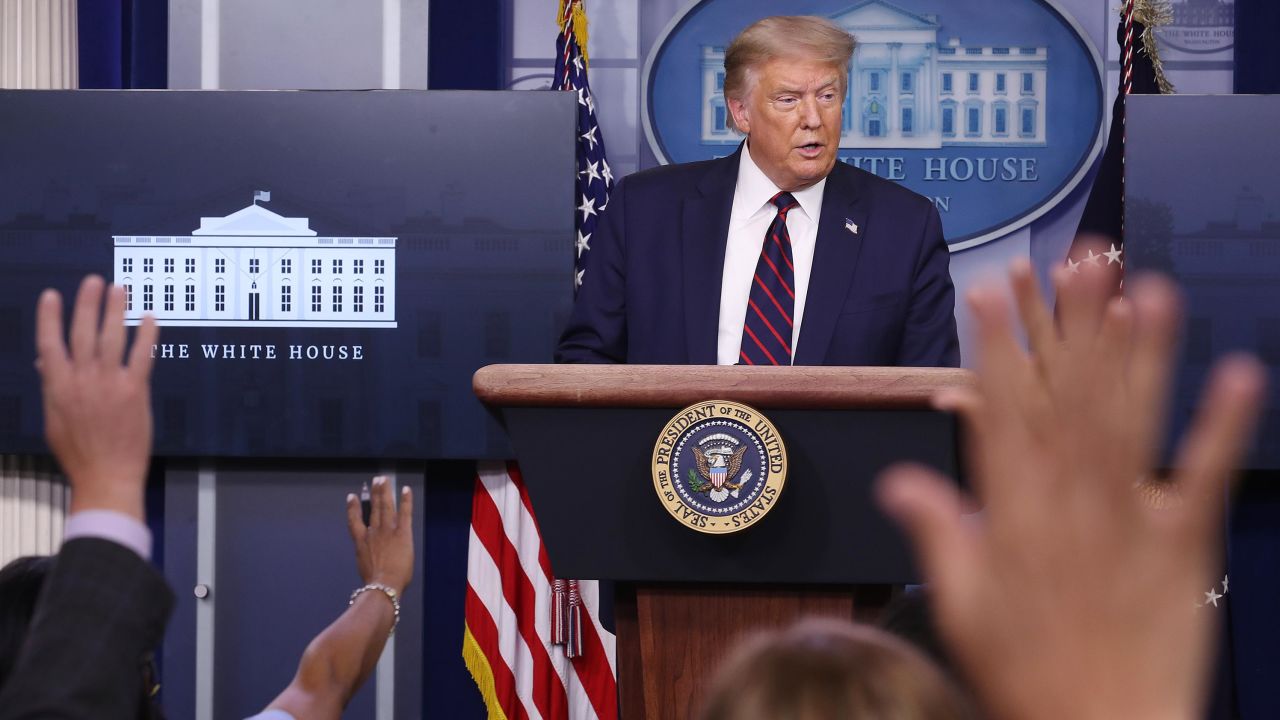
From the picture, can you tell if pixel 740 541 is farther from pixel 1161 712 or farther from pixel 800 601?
pixel 1161 712

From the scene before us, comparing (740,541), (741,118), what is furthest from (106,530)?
(741,118)

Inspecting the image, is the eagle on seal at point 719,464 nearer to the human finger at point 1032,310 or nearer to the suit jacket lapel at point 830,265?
the suit jacket lapel at point 830,265

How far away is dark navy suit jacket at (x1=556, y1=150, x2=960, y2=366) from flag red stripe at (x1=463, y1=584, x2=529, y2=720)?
180cm

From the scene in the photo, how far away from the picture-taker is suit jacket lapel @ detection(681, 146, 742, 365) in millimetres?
2256

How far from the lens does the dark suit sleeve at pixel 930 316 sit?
7.65 ft

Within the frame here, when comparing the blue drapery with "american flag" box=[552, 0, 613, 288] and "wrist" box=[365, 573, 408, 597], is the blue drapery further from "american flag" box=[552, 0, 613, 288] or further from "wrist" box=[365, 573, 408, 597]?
"wrist" box=[365, 573, 408, 597]

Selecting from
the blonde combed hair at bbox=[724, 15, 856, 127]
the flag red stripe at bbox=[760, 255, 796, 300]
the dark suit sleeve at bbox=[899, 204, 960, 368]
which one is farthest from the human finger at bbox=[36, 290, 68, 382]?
the blonde combed hair at bbox=[724, 15, 856, 127]

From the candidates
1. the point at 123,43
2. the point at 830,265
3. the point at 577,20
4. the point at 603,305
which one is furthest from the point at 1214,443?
the point at 123,43

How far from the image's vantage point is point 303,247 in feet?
13.0

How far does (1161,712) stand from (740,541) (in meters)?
1.07

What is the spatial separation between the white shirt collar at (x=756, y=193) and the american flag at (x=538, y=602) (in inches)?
56.1

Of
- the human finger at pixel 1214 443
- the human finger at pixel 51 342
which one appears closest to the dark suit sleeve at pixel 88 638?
the human finger at pixel 51 342

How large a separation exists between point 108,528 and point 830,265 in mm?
1576

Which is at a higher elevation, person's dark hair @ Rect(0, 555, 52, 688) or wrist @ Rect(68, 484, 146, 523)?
wrist @ Rect(68, 484, 146, 523)
